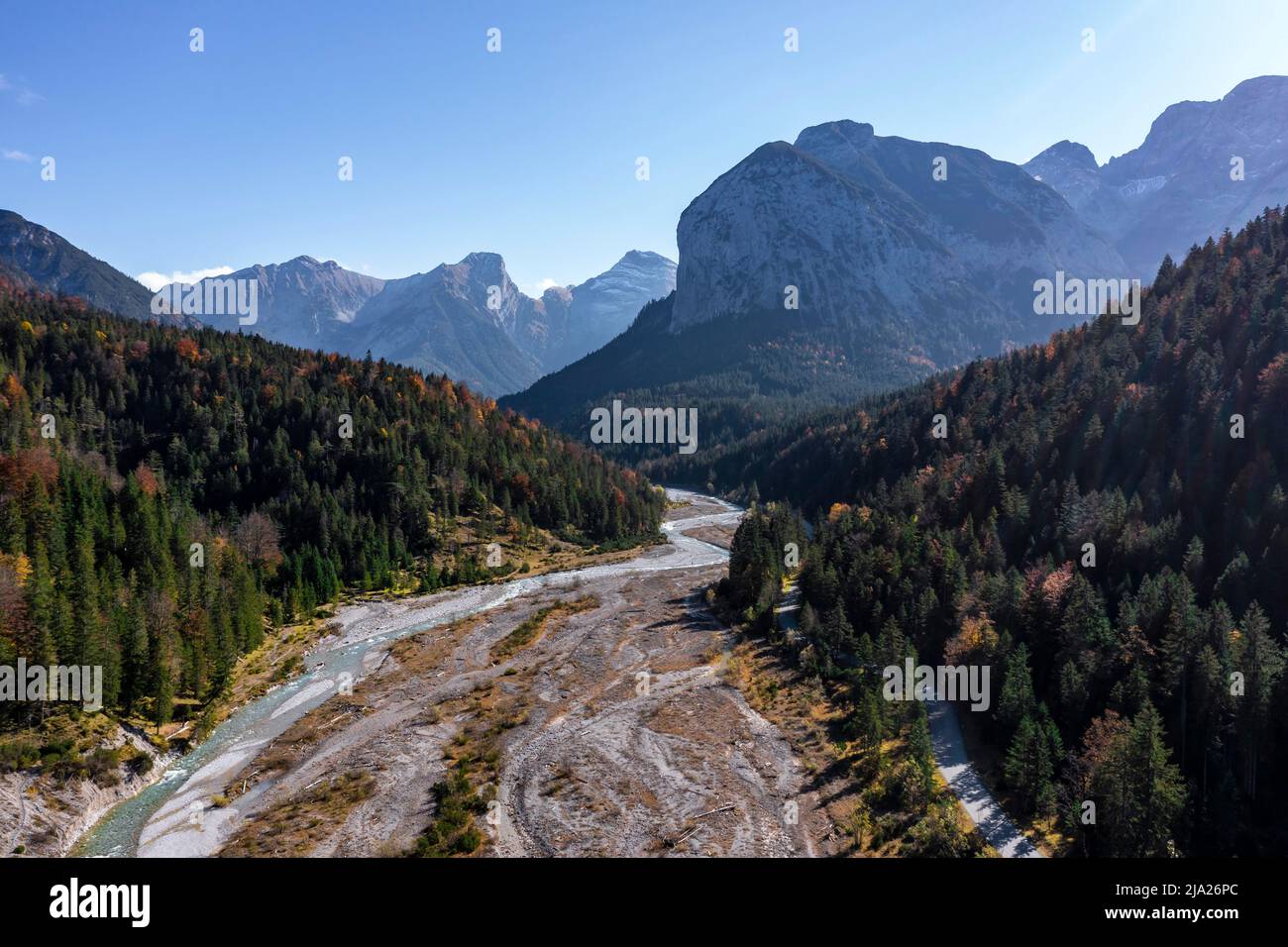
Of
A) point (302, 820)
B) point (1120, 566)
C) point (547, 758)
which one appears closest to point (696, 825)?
point (547, 758)

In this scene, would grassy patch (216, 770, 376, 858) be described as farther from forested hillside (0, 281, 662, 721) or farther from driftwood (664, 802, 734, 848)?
driftwood (664, 802, 734, 848)

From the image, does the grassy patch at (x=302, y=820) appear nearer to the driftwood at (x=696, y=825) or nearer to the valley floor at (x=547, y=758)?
the valley floor at (x=547, y=758)

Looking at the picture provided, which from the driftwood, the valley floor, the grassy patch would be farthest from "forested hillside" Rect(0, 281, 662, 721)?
the driftwood

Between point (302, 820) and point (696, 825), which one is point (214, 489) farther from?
point (696, 825)

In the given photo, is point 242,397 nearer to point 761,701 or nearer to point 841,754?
point 761,701

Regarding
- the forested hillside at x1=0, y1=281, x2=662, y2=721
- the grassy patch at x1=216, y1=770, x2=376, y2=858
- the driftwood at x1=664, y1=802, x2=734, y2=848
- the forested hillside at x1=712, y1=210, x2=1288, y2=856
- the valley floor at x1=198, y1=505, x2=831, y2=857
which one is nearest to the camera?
the grassy patch at x1=216, y1=770, x2=376, y2=858

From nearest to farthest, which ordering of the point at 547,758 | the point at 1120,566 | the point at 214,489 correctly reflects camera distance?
1. the point at 547,758
2. the point at 1120,566
3. the point at 214,489
